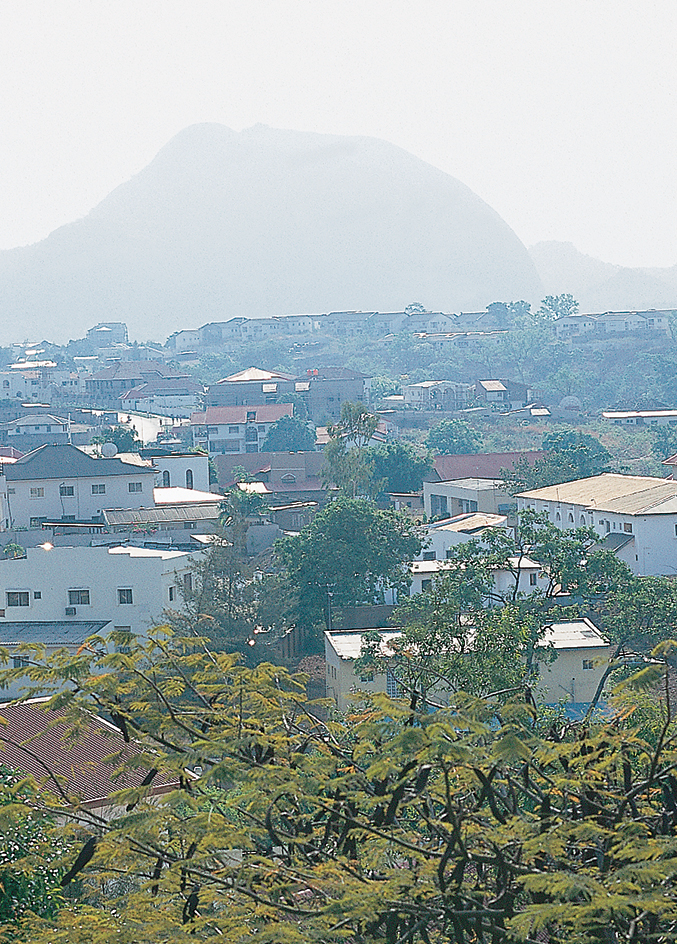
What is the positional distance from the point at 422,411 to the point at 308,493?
18459mm

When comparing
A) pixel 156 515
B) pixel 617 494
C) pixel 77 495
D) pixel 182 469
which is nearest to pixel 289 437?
pixel 182 469

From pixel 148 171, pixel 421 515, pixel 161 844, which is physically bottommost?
pixel 421 515

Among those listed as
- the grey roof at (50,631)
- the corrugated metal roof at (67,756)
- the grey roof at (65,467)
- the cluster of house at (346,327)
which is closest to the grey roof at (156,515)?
the grey roof at (65,467)

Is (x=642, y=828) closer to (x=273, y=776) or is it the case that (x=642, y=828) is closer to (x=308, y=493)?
(x=273, y=776)

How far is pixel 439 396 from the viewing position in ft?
171

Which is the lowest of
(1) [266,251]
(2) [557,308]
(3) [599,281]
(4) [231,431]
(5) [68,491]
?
(4) [231,431]

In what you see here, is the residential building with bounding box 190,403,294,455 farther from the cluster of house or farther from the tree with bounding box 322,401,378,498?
the cluster of house

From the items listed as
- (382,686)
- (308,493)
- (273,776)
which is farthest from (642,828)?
(308,493)

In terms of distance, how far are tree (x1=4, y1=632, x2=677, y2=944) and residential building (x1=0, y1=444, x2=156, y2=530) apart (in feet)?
72.6

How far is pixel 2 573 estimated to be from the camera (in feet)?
Answer: 60.8

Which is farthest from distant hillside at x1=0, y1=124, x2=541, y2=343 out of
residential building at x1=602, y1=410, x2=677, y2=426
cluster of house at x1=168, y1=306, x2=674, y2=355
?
residential building at x1=602, y1=410, x2=677, y2=426

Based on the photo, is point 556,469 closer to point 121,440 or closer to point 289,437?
point 121,440

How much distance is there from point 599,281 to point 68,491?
508 feet

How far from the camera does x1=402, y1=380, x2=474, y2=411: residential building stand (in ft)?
169
